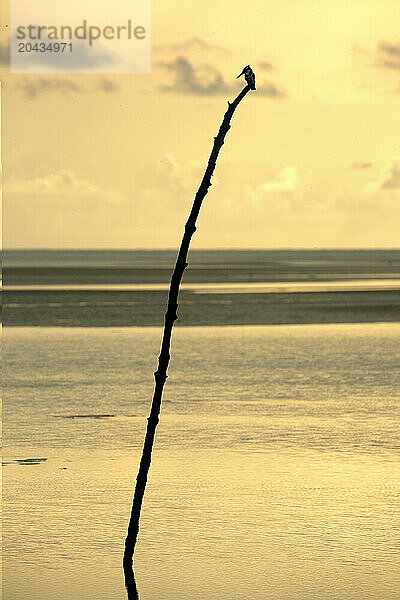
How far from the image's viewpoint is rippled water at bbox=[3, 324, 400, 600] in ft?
26.2

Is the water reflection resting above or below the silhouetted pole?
below

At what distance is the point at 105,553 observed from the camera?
28.0 feet

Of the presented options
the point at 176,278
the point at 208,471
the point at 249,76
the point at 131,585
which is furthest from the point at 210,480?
the point at 249,76

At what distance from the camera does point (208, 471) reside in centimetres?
1134

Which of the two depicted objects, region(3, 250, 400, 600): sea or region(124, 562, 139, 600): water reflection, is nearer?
region(124, 562, 139, 600): water reflection

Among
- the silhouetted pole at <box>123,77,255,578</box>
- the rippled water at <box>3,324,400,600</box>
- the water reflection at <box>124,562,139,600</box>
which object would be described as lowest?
the water reflection at <box>124,562,139,600</box>

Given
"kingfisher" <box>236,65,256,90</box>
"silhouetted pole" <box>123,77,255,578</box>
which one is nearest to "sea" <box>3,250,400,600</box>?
"silhouetted pole" <box>123,77,255,578</box>

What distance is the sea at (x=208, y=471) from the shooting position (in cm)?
802

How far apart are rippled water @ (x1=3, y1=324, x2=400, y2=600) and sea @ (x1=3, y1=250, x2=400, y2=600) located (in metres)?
0.02

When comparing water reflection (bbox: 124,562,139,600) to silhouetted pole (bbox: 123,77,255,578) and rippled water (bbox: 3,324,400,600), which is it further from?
silhouetted pole (bbox: 123,77,255,578)

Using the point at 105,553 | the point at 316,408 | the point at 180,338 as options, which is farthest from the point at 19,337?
the point at 105,553

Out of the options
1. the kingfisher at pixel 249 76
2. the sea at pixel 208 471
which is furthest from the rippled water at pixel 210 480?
the kingfisher at pixel 249 76

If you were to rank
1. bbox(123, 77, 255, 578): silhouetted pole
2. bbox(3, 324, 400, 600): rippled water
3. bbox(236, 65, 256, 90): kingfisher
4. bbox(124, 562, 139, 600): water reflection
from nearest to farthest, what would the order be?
bbox(236, 65, 256, 90): kingfisher
bbox(123, 77, 255, 578): silhouetted pole
bbox(124, 562, 139, 600): water reflection
bbox(3, 324, 400, 600): rippled water

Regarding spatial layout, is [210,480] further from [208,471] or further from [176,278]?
[176,278]
